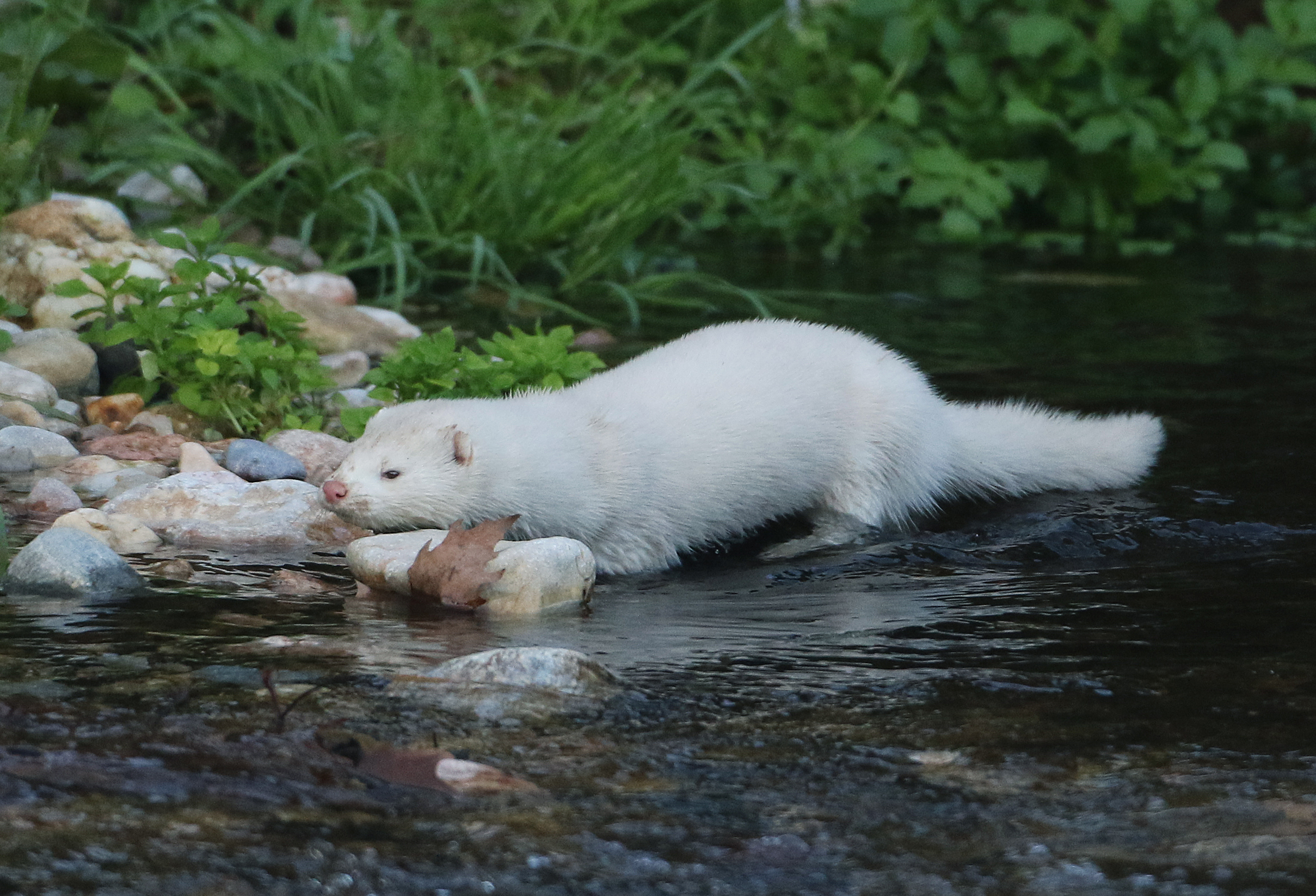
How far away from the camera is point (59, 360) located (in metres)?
4.08

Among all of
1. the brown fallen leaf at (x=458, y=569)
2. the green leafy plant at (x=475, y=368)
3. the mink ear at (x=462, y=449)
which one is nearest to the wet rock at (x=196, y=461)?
the green leafy plant at (x=475, y=368)

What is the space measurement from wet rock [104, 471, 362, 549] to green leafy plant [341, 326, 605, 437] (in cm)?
42

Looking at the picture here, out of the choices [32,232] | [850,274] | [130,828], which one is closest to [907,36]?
[850,274]

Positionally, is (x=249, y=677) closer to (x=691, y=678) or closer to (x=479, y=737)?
(x=479, y=737)

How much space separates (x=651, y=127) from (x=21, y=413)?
9.99ft

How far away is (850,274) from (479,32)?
7.01ft

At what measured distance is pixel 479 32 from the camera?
7641 mm

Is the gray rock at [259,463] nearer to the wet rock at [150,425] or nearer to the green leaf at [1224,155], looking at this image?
the wet rock at [150,425]

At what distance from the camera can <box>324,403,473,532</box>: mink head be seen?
3.13 metres

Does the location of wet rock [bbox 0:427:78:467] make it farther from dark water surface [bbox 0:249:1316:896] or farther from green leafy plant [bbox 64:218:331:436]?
dark water surface [bbox 0:249:1316:896]

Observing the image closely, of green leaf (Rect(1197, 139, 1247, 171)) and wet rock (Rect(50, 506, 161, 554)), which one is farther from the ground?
green leaf (Rect(1197, 139, 1247, 171))

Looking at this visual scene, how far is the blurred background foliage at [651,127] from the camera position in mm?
5816

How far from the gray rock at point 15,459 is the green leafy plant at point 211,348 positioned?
0.40 metres

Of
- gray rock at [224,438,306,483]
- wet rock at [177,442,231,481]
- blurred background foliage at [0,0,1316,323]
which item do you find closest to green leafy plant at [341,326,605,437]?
gray rock at [224,438,306,483]
